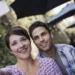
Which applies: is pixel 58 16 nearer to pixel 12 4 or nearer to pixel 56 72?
pixel 12 4

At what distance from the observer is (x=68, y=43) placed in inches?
91.3

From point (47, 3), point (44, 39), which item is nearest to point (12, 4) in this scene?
point (47, 3)

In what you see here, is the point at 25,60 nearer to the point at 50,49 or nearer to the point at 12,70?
the point at 12,70

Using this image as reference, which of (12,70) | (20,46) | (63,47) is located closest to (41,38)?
(63,47)

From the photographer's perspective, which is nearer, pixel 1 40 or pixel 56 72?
pixel 56 72

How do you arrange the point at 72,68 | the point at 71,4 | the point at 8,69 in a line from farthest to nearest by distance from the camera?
1. the point at 71,4
2. the point at 72,68
3. the point at 8,69

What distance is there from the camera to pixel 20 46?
1.73 meters

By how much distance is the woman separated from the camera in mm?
1689

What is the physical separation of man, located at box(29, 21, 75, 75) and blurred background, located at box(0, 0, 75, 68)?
0.09 meters

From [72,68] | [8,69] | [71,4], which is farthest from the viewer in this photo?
[71,4]

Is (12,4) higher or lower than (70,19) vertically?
higher

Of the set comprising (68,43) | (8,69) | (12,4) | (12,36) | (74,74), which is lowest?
(74,74)

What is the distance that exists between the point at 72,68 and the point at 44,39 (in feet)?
1.12

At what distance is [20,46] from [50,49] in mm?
441
